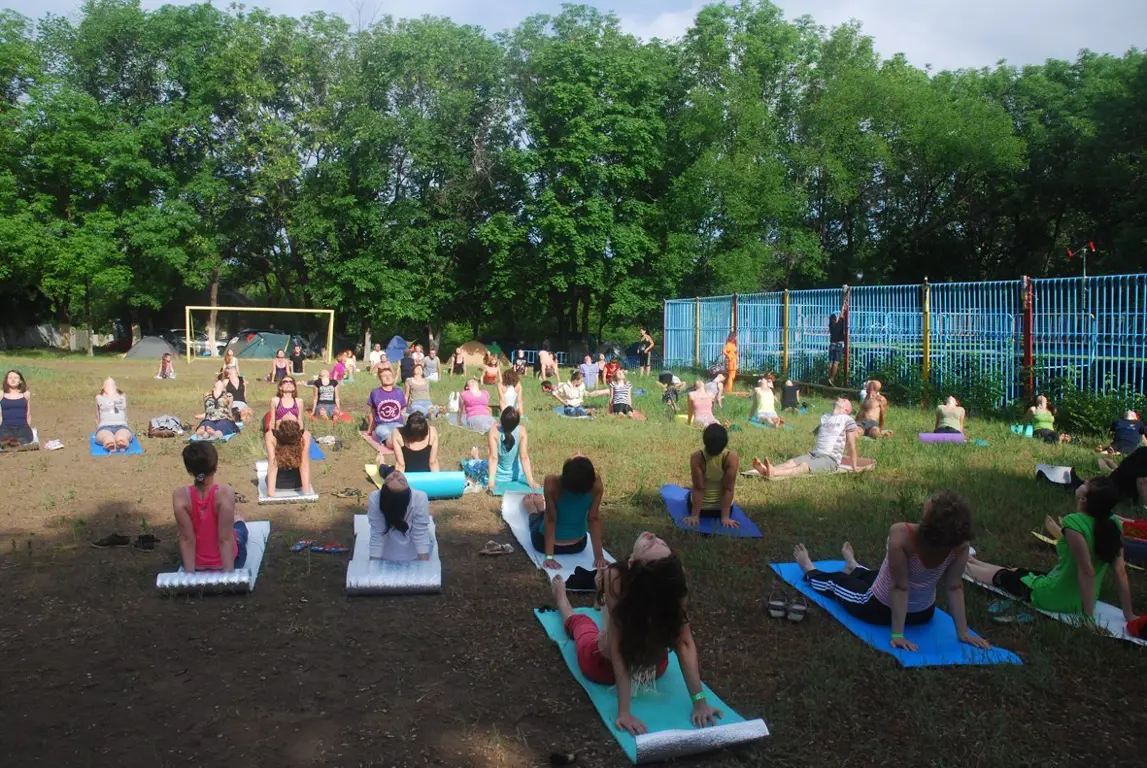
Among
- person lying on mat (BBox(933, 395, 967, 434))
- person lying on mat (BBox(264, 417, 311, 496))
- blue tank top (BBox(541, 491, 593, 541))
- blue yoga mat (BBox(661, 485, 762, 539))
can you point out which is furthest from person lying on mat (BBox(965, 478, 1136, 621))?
person lying on mat (BBox(933, 395, 967, 434))

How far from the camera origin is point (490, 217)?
36.3 meters

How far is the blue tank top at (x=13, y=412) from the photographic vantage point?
1184 centimetres

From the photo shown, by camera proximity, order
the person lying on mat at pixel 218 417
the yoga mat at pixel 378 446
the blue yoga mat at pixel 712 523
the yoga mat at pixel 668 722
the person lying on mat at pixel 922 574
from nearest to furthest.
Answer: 1. the yoga mat at pixel 668 722
2. the person lying on mat at pixel 922 574
3. the blue yoga mat at pixel 712 523
4. the yoga mat at pixel 378 446
5. the person lying on mat at pixel 218 417

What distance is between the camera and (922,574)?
5215 millimetres

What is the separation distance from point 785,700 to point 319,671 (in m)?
2.45

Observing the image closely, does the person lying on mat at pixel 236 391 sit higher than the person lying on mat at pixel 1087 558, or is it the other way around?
the person lying on mat at pixel 236 391

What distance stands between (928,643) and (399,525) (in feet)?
11.5

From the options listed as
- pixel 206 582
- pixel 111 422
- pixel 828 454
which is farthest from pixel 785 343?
pixel 206 582

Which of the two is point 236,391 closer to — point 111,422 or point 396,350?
point 111,422

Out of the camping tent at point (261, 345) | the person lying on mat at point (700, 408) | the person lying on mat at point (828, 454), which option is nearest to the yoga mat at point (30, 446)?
the person lying on mat at point (828, 454)

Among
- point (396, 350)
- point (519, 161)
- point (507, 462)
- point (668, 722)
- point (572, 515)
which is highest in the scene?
point (519, 161)

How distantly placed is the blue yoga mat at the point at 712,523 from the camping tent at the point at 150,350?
29724mm

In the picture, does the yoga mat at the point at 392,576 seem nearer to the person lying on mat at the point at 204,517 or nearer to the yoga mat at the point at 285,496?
the person lying on mat at the point at 204,517

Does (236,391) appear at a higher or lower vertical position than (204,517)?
higher
